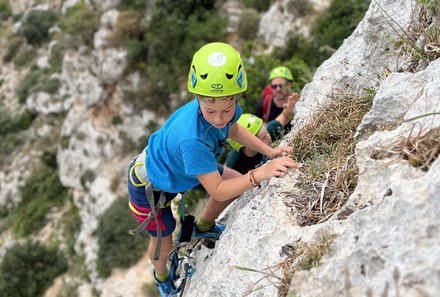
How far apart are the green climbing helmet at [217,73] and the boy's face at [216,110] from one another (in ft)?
0.28

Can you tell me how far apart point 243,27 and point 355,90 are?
13153mm

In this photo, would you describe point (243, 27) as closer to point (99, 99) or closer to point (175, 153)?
point (99, 99)

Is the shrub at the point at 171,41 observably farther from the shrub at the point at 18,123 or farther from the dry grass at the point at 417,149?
the dry grass at the point at 417,149

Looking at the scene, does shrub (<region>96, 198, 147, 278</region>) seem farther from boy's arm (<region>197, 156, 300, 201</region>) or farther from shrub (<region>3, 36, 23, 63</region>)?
shrub (<region>3, 36, 23, 63</region>)

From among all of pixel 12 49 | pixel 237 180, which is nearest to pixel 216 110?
pixel 237 180

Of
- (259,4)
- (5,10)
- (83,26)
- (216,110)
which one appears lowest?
(5,10)

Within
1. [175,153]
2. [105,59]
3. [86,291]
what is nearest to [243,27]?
[105,59]

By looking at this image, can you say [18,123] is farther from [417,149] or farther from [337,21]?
[417,149]

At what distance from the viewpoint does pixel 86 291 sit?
16.0m

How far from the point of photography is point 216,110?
285 cm

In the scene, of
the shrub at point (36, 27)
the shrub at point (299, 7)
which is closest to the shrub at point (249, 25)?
the shrub at point (299, 7)

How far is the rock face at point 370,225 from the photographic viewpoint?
1.74 meters

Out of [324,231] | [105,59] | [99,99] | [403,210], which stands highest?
[403,210]

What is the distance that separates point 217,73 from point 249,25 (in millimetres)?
13951
